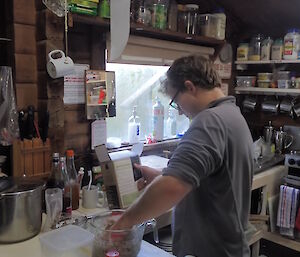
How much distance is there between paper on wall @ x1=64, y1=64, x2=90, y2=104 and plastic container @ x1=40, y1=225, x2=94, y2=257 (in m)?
0.94

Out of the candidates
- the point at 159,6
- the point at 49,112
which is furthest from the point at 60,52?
the point at 159,6

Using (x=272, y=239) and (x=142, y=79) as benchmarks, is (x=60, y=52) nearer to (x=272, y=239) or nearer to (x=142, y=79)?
(x=142, y=79)

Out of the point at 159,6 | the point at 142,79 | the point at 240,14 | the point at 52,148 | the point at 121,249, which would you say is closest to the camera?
the point at 121,249

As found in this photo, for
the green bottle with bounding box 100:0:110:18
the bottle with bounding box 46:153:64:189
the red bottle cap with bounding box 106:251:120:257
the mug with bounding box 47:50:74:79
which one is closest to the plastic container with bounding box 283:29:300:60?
the green bottle with bounding box 100:0:110:18

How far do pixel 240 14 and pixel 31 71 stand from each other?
1.92 meters

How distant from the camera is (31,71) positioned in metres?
1.66

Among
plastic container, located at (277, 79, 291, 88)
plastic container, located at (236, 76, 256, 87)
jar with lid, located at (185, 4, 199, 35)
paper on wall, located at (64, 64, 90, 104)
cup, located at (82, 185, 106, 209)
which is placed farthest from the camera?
plastic container, located at (236, 76, 256, 87)

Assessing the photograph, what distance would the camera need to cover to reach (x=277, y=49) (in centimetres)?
269

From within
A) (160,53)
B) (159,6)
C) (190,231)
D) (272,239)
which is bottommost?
(272,239)

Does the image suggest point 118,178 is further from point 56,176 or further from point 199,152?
point 199,152

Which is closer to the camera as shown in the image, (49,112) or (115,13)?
(115,13)

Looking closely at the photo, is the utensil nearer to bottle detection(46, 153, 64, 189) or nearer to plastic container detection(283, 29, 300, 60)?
bottle detection(46, 153, 64, 189)

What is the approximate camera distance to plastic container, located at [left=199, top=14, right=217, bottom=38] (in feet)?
8.07

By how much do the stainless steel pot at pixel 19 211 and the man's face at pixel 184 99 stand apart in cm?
61
